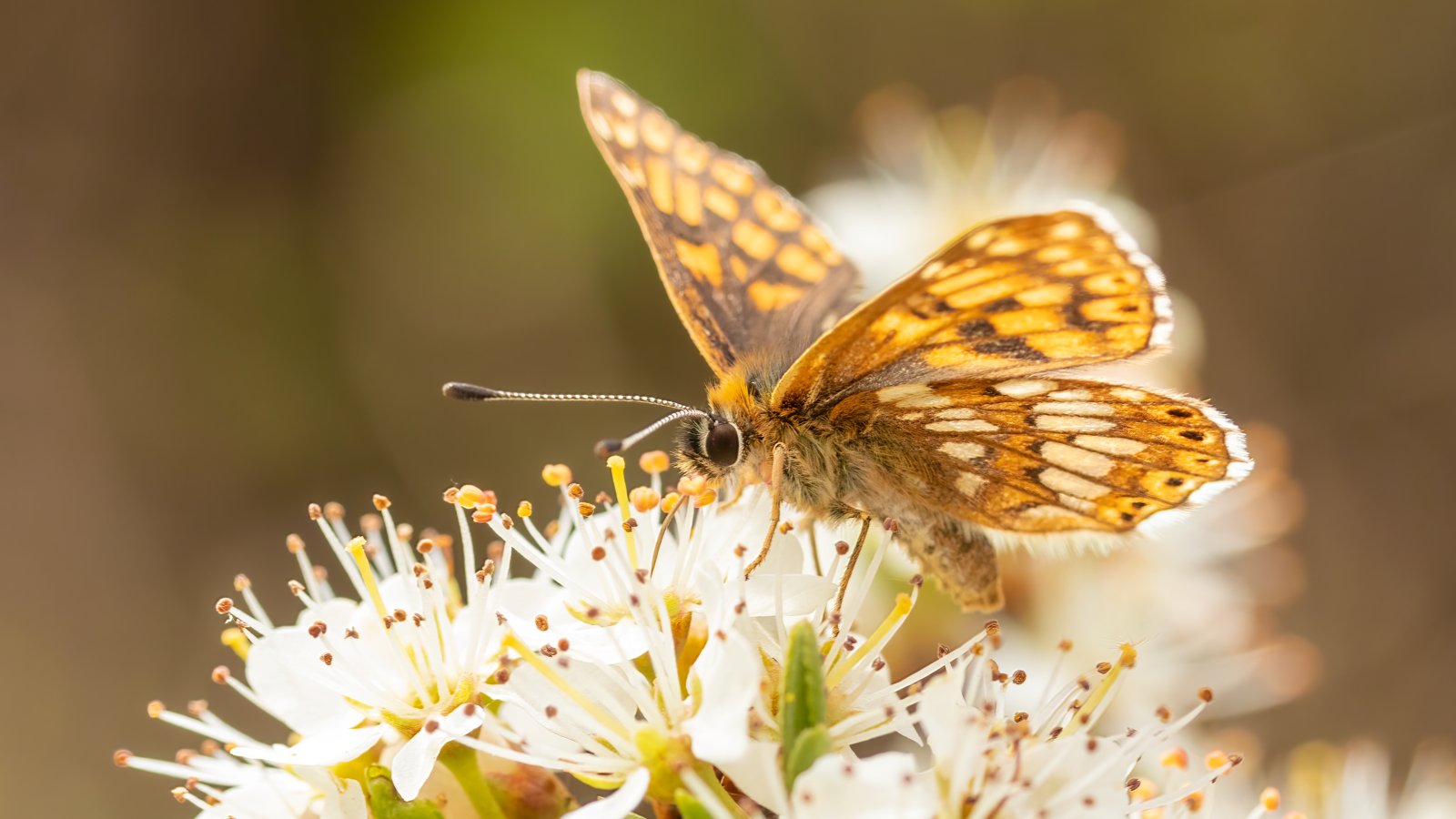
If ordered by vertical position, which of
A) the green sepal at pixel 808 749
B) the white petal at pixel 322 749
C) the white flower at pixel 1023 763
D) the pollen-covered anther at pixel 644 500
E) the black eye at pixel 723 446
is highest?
the black eye at pixel 723 446

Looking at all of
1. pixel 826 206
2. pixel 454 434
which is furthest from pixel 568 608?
pixel 454 434

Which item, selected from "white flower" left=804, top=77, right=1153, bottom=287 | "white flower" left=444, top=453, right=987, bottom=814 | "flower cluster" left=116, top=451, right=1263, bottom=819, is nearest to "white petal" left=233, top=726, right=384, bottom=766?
"flower cluster" left=116, top=451, right=1263, bottom=819

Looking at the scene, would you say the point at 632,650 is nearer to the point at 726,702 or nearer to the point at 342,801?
the point at 726,702

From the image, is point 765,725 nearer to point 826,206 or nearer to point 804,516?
point 804,516

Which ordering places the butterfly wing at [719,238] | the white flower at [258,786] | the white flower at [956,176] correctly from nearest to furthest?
the white flower at [258,786]
the butterfly wing at [719,238]
the white flower at [956,176]

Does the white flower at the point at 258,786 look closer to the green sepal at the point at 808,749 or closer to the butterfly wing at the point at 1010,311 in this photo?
the green sepal at the point at 808,749

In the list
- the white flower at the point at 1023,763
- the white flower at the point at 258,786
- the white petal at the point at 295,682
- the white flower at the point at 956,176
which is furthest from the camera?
the white flower at the point at 956,176

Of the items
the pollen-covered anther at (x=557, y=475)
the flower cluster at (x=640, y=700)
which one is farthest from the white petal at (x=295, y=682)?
the pollen-covered anther at (x=557, y=475)

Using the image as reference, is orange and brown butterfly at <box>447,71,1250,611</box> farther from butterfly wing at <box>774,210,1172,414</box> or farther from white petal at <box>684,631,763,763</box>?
white petal at <box>684,631,763,763</box>
